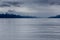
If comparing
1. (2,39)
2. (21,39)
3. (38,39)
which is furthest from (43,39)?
(2,39)

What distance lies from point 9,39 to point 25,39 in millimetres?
491

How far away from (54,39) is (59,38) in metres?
0.29

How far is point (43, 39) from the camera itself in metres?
6.60

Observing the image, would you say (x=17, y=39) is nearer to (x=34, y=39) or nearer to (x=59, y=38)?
(x=34, y=39)

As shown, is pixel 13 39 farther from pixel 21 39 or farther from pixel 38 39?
pixel 38 39

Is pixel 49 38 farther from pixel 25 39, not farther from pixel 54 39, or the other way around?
pixel 25 39

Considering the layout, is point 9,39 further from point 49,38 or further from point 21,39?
point 49,38

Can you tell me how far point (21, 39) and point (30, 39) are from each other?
0.27 meters

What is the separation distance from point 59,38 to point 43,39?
1.76 feet

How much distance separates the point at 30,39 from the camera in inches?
260

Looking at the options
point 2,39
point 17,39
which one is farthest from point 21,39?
point 2,39

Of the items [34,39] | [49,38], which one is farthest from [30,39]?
[49,38]

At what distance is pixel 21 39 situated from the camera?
665 centimetres

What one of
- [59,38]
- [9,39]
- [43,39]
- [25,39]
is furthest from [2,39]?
[59,38]
